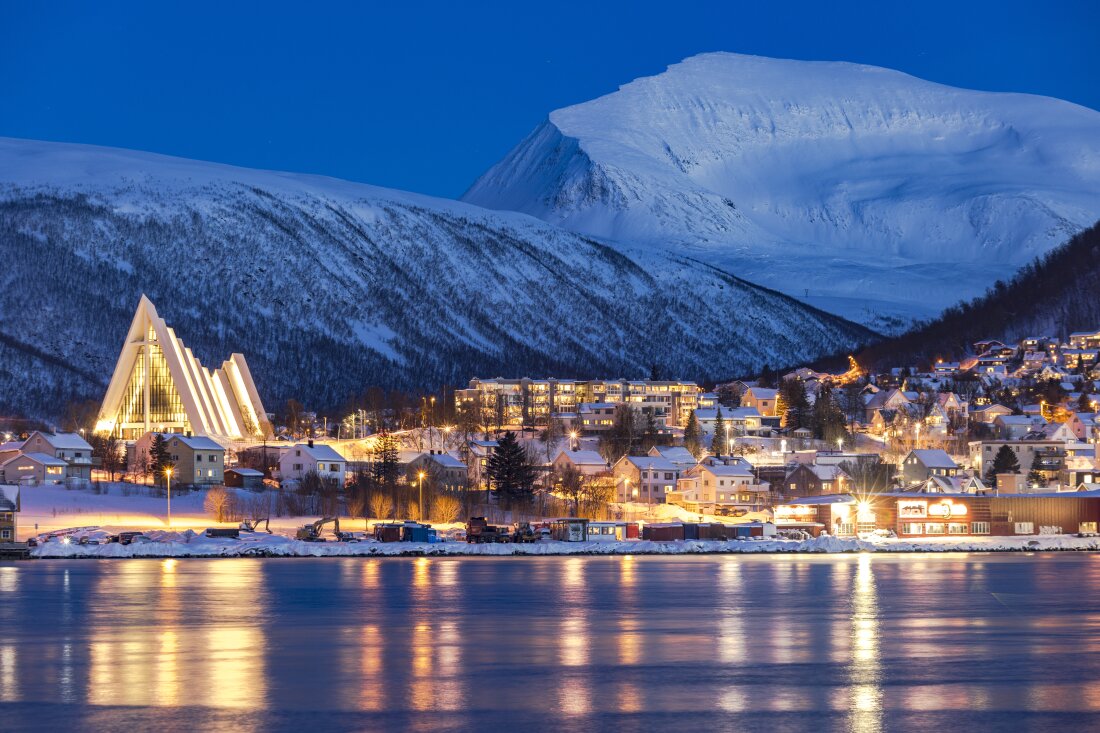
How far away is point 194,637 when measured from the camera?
3484 cm

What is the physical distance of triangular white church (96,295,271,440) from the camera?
140625 mm

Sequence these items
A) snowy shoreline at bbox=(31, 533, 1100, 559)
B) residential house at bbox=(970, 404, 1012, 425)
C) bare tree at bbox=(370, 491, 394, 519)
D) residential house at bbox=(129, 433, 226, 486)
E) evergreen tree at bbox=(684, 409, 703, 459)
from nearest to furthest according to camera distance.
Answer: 1. snowy shoreline at bbox=(31, 533, 1100, 559)
2. bare tree at bbox=(370, 491, 394, 519)
3. residential house at bbox=(129, 433, 226, 486)
4. evergreen tree at bbox=(684, 409, 703, 459)
5. residential house at bbox=(970, 404, 1012, 425)

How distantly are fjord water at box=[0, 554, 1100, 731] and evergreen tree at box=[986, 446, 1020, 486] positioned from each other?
57.8 meters

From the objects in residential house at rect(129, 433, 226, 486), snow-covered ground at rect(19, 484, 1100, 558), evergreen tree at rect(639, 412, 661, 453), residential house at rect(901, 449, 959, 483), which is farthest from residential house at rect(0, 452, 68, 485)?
residential house at rect(901, 449, 959, 483)

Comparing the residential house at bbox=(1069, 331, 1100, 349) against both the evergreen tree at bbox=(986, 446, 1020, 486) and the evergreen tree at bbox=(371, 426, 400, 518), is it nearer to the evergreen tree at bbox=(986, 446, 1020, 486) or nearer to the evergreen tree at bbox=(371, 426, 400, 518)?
the evergreen tree at bbox=(986, 446, 1020, 486)

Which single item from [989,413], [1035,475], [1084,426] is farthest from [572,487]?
[989,413]

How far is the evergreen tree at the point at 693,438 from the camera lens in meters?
134

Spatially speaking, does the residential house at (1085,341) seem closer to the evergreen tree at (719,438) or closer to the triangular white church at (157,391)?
the evergreen tree at (719,438)

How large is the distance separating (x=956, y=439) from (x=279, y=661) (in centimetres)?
11311

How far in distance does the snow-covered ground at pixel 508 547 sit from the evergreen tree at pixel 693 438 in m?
52.7

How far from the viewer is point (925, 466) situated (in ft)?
356

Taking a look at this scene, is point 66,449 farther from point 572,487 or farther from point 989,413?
point 989,413

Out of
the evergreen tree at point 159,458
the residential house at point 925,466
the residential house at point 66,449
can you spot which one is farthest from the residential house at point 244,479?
the residential house at point 925,466

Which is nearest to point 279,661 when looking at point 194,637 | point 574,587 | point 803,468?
point 194,637
